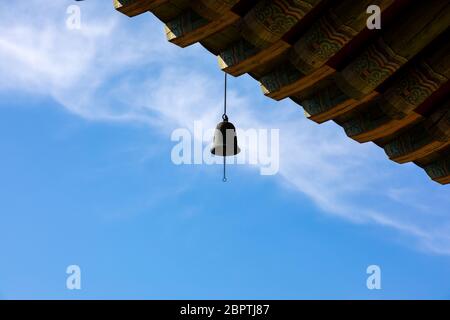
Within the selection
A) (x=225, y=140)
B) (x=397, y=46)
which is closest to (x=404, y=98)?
(x=397, y=46)

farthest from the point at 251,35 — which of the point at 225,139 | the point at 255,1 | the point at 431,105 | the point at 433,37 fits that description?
the point at 225,139

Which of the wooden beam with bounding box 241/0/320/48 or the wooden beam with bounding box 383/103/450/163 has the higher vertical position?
the wooden beam with bounding box 241/0/320/48

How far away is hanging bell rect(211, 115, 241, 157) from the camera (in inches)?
308

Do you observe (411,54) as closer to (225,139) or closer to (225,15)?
(225,15)

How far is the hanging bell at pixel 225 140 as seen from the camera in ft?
25.7

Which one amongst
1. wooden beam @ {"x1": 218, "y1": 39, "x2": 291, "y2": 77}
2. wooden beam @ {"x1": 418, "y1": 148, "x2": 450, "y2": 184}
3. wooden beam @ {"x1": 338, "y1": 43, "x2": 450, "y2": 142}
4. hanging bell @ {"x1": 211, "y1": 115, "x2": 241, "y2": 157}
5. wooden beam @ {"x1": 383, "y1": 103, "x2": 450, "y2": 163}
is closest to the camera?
wooden beam @ {"x1": 218, "y1": 39, "x2": 291, "y2": 77}

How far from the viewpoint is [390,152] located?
22.9 ft

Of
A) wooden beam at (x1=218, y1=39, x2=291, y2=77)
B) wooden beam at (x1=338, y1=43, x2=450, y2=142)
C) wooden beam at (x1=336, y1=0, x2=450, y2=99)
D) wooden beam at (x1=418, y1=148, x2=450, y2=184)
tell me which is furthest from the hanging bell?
wooden beam at (x1=336, y1=0, x2=450, y2=99)

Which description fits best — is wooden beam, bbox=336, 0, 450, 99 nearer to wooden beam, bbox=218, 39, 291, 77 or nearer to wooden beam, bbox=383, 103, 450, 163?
wooden beam, bbox=218, 39, 291, 77

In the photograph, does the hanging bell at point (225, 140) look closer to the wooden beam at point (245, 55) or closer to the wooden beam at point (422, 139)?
the wooden beam at point (422, 139)

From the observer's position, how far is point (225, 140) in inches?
308

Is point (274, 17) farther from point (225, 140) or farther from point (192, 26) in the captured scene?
point (225, 140)

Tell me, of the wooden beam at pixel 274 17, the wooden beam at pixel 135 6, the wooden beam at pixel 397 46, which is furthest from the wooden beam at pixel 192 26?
the wooden beam at pixel 397 46
